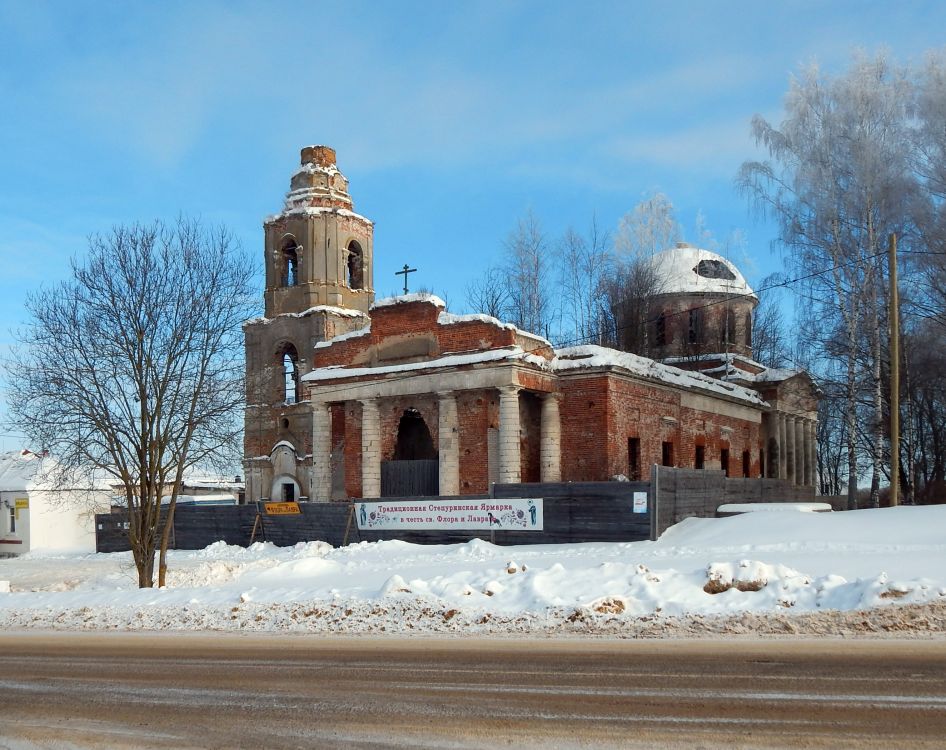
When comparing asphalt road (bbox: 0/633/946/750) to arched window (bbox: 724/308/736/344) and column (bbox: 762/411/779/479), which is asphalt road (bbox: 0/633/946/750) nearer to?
column (bbox: 762/411/779/479)

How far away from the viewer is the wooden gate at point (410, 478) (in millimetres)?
29844

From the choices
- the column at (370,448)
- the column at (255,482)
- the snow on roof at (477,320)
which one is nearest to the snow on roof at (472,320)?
the snow on roof at (477,320)

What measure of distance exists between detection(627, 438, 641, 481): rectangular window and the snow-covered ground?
818 cm

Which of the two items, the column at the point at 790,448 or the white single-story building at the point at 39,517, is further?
the column at the point at 790,448

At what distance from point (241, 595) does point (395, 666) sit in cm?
567

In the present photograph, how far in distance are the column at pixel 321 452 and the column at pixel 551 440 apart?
7353mm

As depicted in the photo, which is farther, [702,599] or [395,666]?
[702,599]

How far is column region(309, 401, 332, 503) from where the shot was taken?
102ft

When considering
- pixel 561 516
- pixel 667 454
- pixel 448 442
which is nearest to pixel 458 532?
pixel 561 516

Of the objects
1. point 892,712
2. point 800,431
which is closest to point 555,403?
point 800,431

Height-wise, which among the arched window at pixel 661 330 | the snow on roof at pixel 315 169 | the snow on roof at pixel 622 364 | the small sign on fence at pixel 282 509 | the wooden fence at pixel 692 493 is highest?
the snow on roof at pixel 315 169

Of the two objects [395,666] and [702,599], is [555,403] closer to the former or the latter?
[702,599]

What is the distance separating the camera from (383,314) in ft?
101

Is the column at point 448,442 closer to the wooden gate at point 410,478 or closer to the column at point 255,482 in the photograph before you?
the wooden gate at point 410,478
